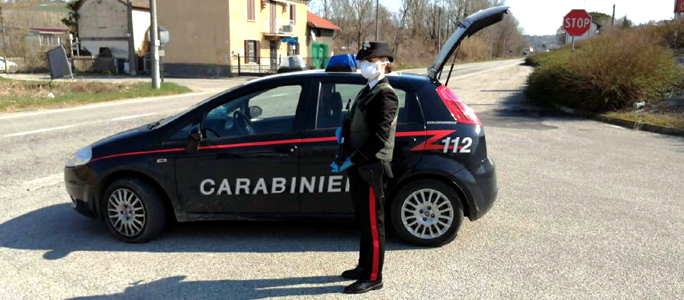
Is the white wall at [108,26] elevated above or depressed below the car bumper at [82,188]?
above

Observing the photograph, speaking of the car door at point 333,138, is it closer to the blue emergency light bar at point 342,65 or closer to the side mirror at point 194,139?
the blue emergency light bar at point 342,65

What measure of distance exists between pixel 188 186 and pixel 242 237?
698 millimetres

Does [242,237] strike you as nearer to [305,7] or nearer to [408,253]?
[408,253]

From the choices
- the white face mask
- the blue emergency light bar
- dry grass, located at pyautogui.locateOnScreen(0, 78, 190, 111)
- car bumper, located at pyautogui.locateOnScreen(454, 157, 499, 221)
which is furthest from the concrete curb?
dry grass, located at pyautogui.locateOnScreen(0, 78, 190, 111)

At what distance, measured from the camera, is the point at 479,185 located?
4.61 metres

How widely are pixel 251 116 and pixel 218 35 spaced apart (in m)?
34.2

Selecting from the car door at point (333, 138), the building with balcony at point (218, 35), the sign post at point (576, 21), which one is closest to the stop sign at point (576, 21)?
the sign post at point (576, 21)

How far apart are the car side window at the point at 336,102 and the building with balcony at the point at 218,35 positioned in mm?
33238

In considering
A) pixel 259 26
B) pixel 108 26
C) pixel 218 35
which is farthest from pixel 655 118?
pixel 108 26

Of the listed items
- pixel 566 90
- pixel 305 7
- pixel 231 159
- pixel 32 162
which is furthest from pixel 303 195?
pixel 305 7

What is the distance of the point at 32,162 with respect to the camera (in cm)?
809

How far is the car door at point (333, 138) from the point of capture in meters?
4.52

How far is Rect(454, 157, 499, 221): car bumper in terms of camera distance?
15.0ft

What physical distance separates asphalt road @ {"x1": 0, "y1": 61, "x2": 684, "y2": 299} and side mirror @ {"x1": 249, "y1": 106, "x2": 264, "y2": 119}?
3.61ft
